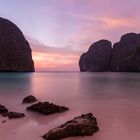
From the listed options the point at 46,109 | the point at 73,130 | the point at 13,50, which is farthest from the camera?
the point at 13,50

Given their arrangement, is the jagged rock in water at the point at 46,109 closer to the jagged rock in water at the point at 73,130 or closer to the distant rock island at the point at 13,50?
the jagged rock in water at the point at 73,130

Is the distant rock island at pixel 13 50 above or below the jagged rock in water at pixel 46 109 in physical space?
above

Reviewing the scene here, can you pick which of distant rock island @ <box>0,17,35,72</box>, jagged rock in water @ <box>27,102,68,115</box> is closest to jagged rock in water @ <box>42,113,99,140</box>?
jagged rock in water @ <box>27,102,68,115</box>

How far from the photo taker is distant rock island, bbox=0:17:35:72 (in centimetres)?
15026

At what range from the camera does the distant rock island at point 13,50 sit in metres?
150

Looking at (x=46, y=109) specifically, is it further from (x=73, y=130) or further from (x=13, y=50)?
(x=13, y=50)

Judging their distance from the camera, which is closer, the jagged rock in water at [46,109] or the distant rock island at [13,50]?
the jagged rock in water at [46,109]

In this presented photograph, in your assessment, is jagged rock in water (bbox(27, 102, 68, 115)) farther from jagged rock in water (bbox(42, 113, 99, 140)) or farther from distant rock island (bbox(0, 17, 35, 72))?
distant rock island (bbox(0, 17, 35, 72))

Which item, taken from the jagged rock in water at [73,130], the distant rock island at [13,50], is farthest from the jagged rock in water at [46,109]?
the distant rock island at [13,50]

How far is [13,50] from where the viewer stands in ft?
514

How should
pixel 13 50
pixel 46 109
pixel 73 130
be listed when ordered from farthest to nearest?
pixel 13 50 → pixel 46 109 → pixel 73 130

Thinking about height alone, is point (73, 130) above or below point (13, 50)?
below

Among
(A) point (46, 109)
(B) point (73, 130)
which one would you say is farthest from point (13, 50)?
(B) point (73, 130)

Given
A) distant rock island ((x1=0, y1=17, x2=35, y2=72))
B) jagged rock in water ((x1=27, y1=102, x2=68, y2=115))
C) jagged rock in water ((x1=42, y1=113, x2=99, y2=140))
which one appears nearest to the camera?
jagged rock in water ((x1=42, y1=113, x2=99, y2=140))
